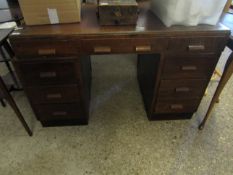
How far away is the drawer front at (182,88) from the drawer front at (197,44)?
254 millimetres

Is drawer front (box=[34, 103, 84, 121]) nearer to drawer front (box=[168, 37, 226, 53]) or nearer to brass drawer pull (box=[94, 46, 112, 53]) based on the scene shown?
brass drawer pull (box=[94, 46, 112, 53])

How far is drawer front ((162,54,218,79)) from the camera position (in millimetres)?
1182

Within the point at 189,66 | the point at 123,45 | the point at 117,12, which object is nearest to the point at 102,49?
the point at 123,45

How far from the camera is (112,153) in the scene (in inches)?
53.3

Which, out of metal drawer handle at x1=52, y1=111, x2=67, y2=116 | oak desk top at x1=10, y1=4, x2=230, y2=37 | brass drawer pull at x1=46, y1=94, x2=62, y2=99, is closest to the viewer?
oak desk top at x1=10, y1=4, x2=230, y2=37

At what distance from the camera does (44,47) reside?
1.06 m

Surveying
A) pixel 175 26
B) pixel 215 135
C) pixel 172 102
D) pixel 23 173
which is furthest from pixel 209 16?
pixel 23 173

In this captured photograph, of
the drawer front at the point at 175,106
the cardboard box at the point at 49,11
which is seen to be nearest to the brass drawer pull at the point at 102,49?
the cardboard box at the point at 49,11

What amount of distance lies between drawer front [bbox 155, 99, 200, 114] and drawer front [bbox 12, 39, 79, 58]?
0.79m

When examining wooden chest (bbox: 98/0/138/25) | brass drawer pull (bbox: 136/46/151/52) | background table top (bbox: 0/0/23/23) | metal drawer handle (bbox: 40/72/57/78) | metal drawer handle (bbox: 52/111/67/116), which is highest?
wooden chest (bbox: 98/0/138/25)

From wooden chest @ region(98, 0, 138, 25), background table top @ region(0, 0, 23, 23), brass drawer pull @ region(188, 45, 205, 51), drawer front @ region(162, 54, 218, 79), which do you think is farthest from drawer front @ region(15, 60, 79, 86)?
brass drawer pull @ region(188, 45, 205, 51)

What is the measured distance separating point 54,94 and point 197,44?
3.39 ft

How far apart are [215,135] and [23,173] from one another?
151 centimetres

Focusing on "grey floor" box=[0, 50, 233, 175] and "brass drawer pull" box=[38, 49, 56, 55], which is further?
"grey floor" box=[0, 50, 233, 175]
